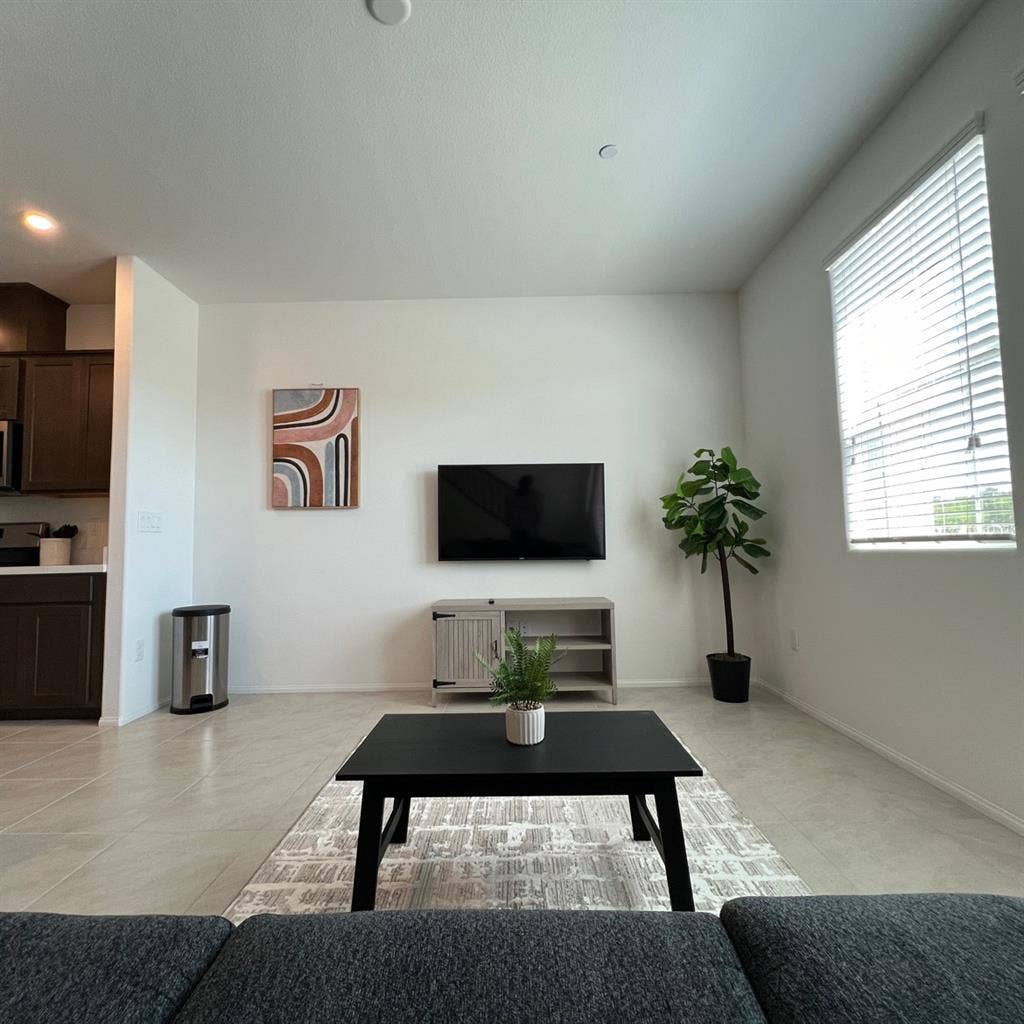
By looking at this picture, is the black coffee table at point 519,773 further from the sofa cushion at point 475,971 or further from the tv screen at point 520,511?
the tv screen at point 520,511

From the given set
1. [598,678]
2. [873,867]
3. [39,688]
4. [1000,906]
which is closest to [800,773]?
[873,867]

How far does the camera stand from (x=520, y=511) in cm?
388

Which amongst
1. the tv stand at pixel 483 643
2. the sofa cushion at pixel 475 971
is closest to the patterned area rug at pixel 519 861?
the sofa cushion at pixel 475 971

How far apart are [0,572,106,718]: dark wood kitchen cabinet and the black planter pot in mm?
3880

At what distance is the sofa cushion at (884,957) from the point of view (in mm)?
550

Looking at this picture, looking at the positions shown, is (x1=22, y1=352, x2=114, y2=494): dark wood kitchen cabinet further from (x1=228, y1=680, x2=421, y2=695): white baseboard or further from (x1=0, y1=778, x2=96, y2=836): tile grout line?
(x1=0, y1=778, x2=96, y2=836): tile grout line

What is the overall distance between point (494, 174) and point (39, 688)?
3993 mm

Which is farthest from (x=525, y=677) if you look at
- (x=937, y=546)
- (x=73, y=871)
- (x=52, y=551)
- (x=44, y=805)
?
(x=52, y=551)

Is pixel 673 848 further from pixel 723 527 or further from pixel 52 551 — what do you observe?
pixel 52 551

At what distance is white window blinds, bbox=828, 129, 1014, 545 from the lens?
1.95m

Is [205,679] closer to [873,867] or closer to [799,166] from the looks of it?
[873,867]

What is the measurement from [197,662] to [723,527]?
11.9 ft

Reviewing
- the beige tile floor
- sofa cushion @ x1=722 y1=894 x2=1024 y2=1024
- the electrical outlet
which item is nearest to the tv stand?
the beige tile floor

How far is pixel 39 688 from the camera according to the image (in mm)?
3182
